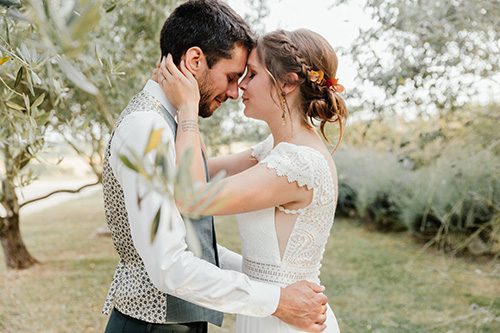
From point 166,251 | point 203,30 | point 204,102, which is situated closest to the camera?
point 166,251

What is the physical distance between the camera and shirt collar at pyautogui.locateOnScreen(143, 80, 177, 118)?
165 centimetres

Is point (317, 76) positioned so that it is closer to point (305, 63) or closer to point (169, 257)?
point (305, 63)

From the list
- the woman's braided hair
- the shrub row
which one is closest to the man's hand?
the woman's braided hair

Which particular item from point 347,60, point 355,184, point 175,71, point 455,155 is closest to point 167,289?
point 175,71

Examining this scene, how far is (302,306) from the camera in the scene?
1624 millimetres

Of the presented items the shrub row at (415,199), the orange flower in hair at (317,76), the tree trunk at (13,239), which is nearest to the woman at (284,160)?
the orange flower in hair at (317,76)

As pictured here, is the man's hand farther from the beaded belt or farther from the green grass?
the green grass

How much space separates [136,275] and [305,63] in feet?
3.46

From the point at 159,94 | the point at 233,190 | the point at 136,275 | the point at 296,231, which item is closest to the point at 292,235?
the point at 296,231

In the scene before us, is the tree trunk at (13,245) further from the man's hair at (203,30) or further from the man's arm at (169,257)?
the man's arm at (169,257)

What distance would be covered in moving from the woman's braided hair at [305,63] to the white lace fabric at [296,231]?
0.26m

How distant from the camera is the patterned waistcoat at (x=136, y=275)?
152 centimetres

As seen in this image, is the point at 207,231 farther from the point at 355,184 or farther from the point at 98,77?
the point at 355,184

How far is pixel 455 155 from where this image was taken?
192 inches
